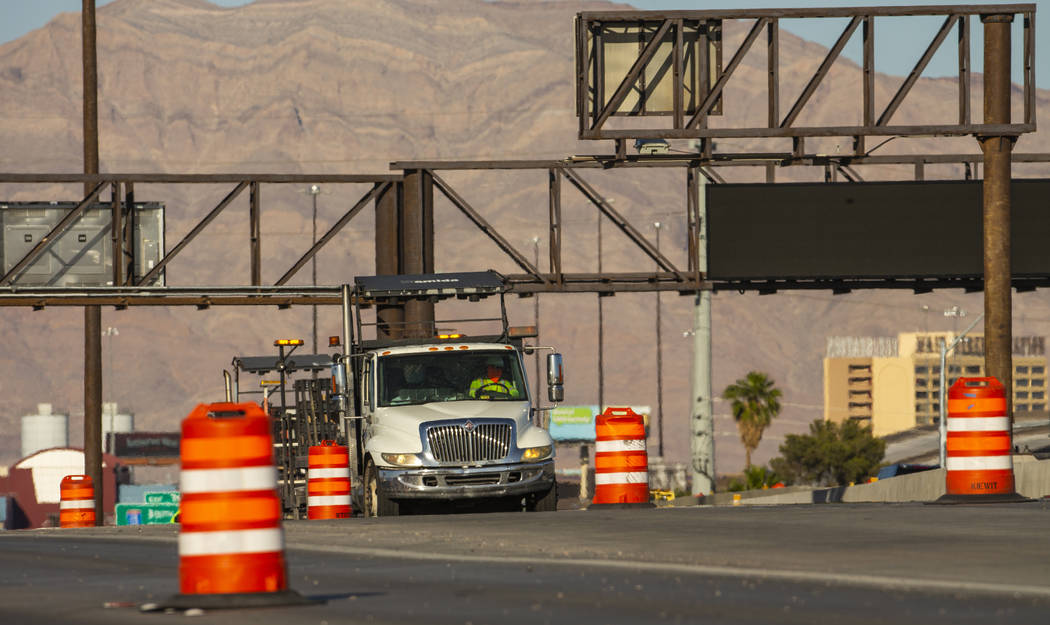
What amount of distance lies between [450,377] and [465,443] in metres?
1.21

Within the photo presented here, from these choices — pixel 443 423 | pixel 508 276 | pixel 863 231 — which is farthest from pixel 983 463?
pixel 863 231

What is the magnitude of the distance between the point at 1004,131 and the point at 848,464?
375ft

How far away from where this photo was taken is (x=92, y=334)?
4134 centimetres

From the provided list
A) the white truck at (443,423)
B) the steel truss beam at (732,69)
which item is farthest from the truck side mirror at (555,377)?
the steel truss beam at (732,69)

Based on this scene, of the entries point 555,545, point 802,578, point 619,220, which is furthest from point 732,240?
point 802,578

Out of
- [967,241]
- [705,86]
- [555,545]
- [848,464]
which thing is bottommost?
[848,464]

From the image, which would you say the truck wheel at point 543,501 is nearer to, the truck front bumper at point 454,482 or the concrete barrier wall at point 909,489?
the truck front bumper at point 454,482

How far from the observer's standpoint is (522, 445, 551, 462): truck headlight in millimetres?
24844

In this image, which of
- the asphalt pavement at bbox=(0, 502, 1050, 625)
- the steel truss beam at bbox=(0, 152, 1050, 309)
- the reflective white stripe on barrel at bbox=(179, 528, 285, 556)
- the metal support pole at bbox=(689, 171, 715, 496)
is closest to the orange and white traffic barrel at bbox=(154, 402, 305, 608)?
the reflective white stripe on barrel at bbox=(179, 528, 285, 556)

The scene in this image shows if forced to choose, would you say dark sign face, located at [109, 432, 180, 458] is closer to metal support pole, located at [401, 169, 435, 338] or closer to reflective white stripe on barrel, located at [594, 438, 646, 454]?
metal support pole, located at [401, 169, 435, 338]

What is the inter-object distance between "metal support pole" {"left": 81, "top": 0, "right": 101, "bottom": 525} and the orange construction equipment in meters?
18.4

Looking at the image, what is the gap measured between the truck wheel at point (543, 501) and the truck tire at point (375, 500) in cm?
175

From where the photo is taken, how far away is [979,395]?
870 inches

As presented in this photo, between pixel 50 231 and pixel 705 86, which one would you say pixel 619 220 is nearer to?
pixel 705 86
